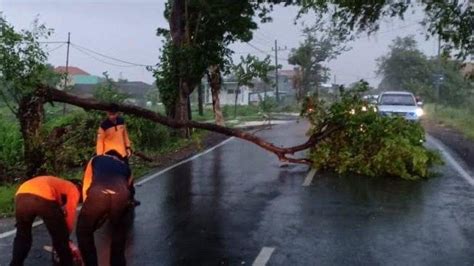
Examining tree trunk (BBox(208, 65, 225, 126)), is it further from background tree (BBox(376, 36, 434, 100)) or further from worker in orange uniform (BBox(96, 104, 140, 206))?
background tree (BBox(376, 36, 434, 100))

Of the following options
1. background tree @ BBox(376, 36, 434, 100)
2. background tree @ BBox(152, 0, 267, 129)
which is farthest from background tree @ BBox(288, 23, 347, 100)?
background tree @ BBox(152, 0, 267, 129)

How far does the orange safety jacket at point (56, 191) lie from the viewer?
207 inches

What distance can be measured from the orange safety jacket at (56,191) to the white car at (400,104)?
19.6 m

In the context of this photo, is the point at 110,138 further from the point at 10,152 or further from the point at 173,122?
the point at 10,152

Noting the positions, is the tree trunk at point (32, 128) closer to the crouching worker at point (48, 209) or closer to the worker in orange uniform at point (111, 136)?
the worker in orange uniform at point (111, 136)

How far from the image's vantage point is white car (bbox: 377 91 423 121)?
23.9m

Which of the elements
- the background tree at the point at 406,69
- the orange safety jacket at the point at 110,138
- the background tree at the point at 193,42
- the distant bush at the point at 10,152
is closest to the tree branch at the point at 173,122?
the orange safety jacket at the point at 110,138

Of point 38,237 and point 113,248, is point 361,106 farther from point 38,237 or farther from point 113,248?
point 113,248

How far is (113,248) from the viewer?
5.45 meters

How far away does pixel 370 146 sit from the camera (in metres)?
13.4

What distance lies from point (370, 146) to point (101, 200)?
935 cm

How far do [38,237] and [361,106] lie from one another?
8069 mm

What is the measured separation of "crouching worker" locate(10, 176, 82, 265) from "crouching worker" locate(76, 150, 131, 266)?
0.25 m

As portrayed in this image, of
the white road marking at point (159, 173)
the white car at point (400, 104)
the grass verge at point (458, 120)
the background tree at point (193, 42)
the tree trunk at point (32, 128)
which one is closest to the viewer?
the white road marking at point (159, 173)
